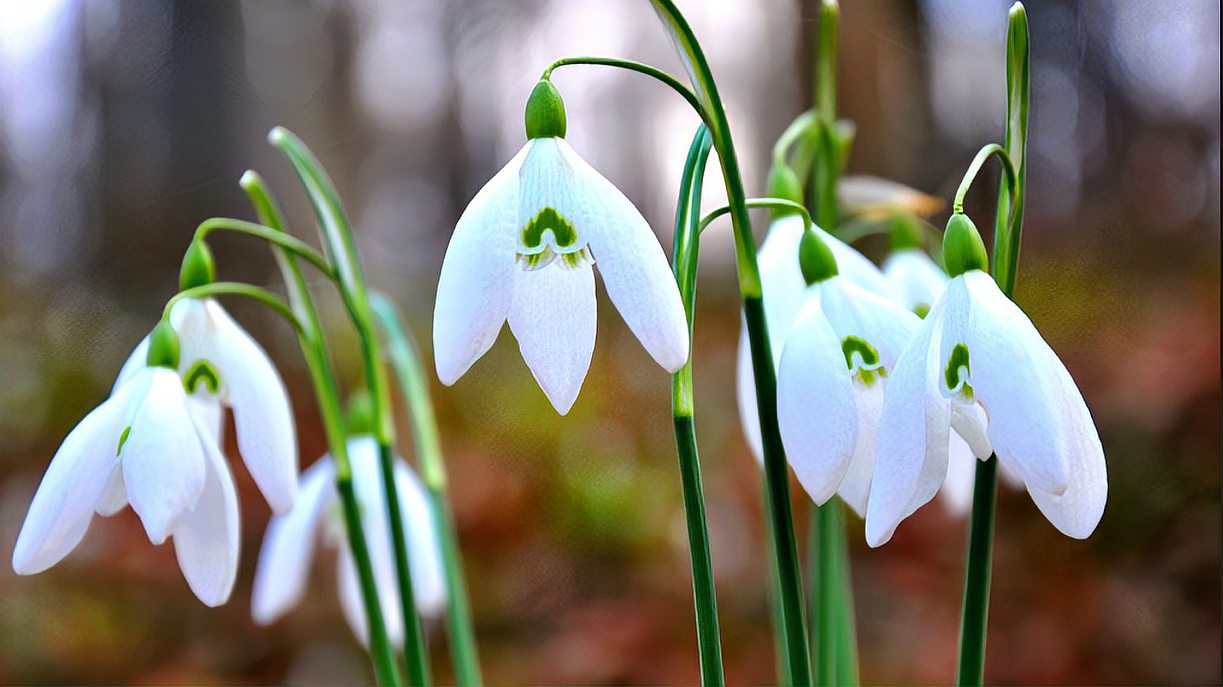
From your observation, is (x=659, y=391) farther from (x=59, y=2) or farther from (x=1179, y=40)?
(x=59, y=2)

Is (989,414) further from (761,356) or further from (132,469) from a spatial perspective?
(132,469)

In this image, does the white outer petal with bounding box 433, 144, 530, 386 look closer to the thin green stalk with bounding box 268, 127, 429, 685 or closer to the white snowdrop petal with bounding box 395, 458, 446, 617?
the thin green stalk with bounding box 268, 127, 429, 685

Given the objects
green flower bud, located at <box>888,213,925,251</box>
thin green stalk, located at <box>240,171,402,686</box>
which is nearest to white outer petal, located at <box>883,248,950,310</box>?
green flower bud, located at <box>888,213,925,251</box>

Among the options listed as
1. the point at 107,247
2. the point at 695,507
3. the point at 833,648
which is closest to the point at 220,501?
the point at 695,507

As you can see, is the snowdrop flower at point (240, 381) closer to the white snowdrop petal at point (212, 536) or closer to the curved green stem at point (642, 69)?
the white snowdrop petal at point (212, 536)

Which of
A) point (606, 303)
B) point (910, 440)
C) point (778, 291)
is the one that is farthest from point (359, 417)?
point (606, 303)

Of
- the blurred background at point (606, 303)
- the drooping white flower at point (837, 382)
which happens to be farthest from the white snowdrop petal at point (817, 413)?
the blurred background at point (606, 303)

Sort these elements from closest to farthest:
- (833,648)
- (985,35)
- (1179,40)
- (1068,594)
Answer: (833,648)
(1179,40)
(985,35)
(1068,594)
